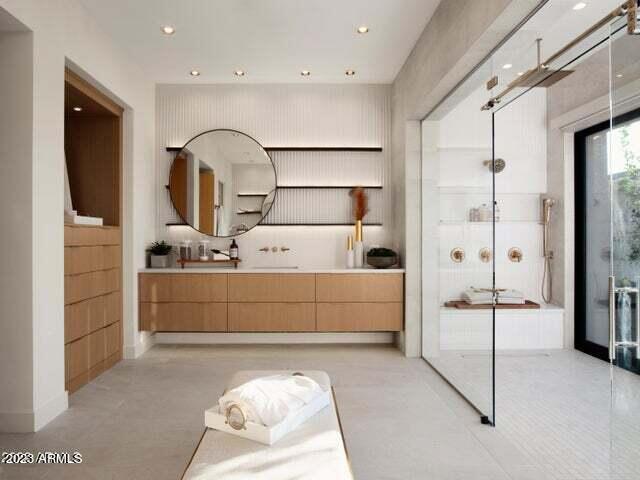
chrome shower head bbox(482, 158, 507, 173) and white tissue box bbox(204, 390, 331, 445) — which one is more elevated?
chrome shower head bbox(482, 158, 507, 173)

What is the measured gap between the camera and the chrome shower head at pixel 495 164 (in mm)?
3156

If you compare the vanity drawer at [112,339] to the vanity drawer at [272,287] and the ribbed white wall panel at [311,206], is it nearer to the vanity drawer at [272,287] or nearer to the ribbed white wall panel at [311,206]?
the vanity drawer at [272,287]

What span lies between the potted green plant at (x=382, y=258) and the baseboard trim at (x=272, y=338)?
0.82 meters

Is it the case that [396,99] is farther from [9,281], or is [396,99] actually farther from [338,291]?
[9,281]

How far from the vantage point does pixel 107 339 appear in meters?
4.18

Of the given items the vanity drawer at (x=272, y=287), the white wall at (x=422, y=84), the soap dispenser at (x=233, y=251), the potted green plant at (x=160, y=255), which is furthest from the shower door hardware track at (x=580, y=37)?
the potted green plant at (x=160, y=255)

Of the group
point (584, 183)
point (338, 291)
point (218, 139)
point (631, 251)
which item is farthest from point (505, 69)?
point (218, 139)

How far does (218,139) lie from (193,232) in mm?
1018

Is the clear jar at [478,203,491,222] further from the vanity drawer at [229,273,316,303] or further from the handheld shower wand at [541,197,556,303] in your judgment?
the vanity drawer at [229,273,316,303]

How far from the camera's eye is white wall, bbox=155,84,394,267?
522cm

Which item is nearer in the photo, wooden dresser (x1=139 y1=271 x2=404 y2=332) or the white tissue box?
the white tissue box

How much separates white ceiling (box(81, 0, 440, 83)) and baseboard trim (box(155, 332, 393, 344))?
2664 mm

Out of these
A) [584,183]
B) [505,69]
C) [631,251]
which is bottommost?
[631,251]

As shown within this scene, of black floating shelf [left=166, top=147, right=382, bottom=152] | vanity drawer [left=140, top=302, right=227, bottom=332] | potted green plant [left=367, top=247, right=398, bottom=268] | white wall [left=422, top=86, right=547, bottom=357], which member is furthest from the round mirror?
white wall [left=422, top=86, right=547, bottom=357]
